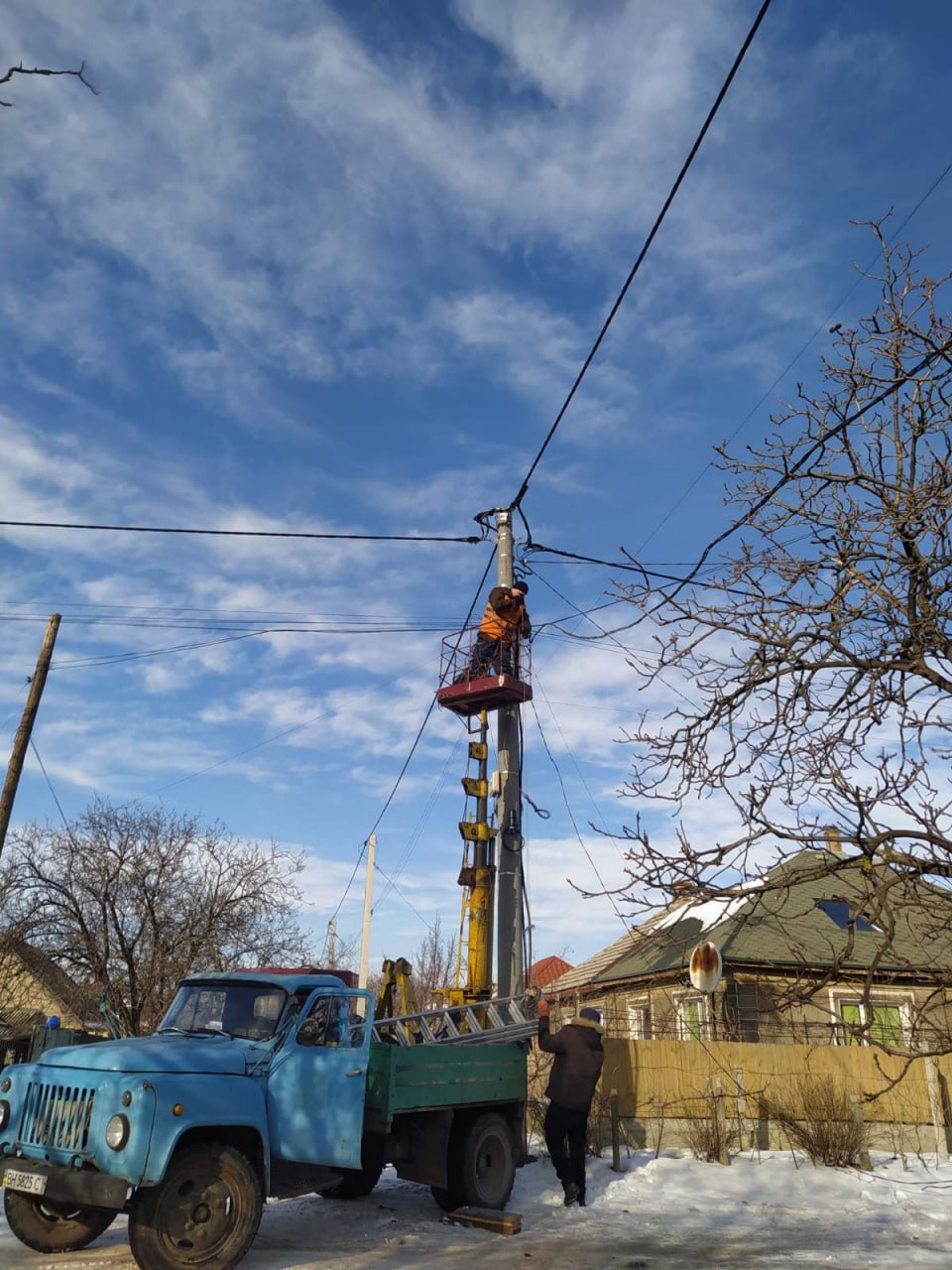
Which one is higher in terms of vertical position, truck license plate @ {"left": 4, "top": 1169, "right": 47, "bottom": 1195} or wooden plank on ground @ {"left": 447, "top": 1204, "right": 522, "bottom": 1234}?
truck license plate @ {"left": 4, "top": 1169, "right": 47, "bottom": 1195}

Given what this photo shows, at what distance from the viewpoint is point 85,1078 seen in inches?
269

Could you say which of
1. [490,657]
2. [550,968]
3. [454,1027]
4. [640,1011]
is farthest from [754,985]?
[550,968]

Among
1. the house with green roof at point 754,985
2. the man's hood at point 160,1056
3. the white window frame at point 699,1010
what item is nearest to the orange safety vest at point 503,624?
the house with green roof at point 754,985

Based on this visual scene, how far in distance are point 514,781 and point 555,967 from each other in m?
36.1

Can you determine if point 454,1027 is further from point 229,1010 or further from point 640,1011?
point 640,1011

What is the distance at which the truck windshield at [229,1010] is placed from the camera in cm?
A: 798

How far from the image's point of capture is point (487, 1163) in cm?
952

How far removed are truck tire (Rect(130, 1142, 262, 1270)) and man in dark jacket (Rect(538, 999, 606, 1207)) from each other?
3801mm

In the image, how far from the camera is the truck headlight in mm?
6363

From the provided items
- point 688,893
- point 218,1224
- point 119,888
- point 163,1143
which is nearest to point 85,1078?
point 163,1143

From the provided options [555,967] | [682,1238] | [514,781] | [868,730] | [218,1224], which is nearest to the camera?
[868,730]

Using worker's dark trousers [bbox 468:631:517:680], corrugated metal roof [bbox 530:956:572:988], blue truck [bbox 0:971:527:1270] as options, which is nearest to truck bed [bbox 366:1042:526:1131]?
blue truck [bbox 0:971:527:1270]

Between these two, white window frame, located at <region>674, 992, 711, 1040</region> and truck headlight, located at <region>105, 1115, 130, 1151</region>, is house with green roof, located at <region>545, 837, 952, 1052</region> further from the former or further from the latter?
truck headlight, located at <region>105, 1115, 130, 1151</region>

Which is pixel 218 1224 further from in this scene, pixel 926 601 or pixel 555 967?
pixel 555 967
